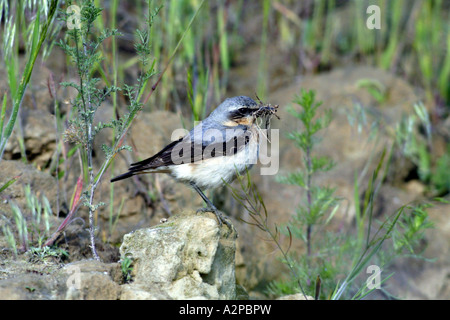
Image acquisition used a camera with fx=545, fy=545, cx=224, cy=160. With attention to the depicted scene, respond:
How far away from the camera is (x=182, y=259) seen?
11.8 feet

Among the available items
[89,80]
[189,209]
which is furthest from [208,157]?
[89,80]

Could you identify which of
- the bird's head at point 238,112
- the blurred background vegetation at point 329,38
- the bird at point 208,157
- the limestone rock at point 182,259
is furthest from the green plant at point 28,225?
the blurred background vegetation at point 329,38

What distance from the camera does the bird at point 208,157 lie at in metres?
4.55

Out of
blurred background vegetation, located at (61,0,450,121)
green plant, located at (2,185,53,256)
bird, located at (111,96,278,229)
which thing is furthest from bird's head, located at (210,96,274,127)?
blurred background vegetation, located at (61,0,450,121)

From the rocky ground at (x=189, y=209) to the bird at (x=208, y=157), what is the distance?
0.31 m

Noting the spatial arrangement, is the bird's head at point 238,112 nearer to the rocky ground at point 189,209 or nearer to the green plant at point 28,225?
the rocky ground at point 189,209

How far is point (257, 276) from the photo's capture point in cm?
568

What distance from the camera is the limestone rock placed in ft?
11.3

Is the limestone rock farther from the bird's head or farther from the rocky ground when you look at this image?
the bird's head

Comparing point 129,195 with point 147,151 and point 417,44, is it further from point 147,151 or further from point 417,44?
point 417,44

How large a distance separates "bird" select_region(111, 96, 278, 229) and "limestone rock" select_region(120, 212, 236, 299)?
65 cm

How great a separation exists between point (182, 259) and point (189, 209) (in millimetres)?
958

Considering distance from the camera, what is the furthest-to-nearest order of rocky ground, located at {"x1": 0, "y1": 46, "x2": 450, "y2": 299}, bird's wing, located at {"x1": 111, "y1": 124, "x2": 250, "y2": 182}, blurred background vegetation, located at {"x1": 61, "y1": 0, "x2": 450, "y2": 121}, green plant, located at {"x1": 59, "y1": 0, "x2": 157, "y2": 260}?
blurred background vegetation, located at {"x1": 61, "y1": 0, "x2": 450, "y2": 121}
bird's wing, located at {"x1": 111, "y1": 124, "x2": 250, "y2": 182}
green plant, located at {"x1": 59, "y1": 0, "x2": 157, "y2": 260}
rocky ground, located at {"x1": 0, "y1": 46, "x2": 450, "y2": 299}

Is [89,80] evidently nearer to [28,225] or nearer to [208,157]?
[208,157]
